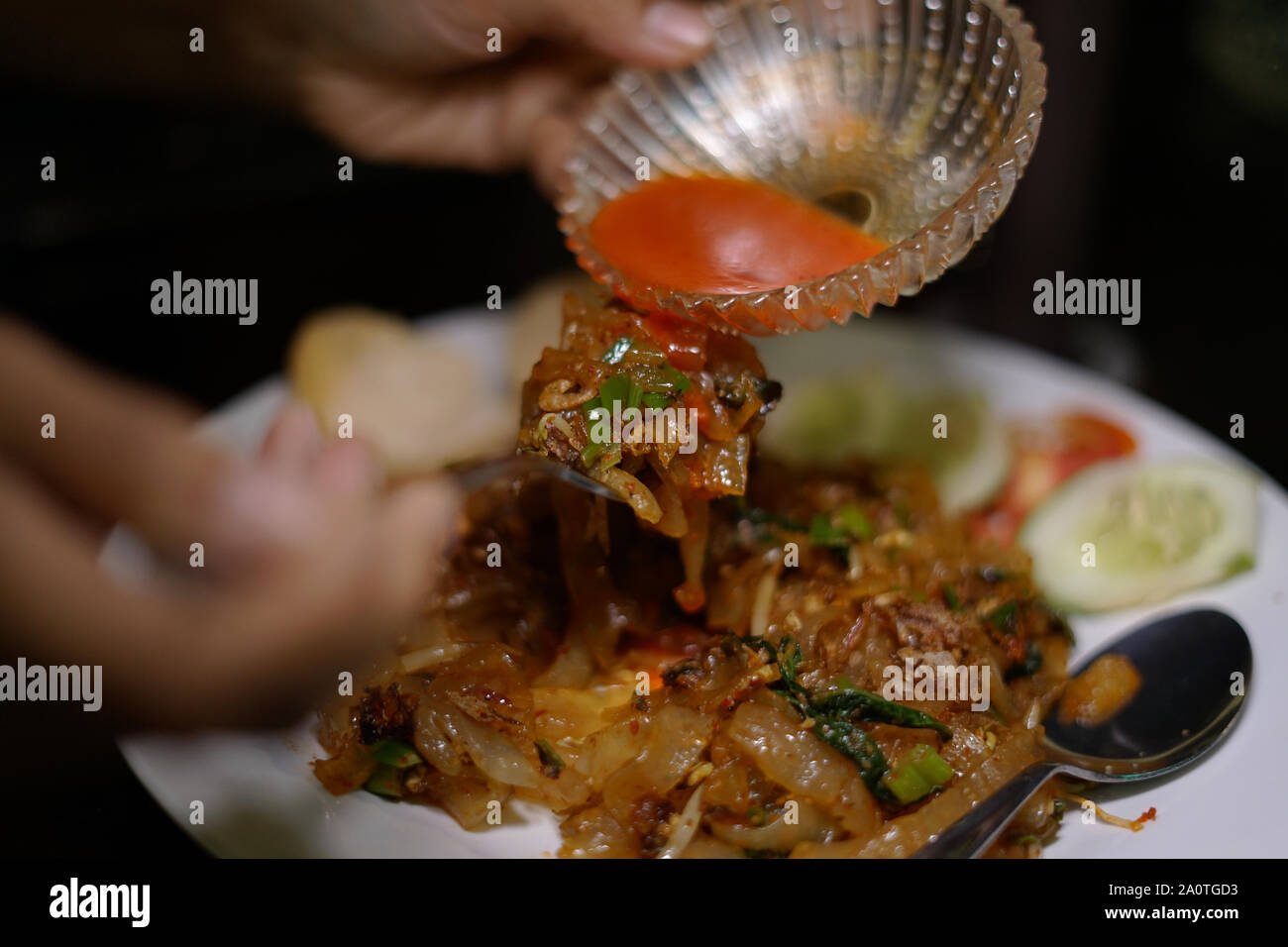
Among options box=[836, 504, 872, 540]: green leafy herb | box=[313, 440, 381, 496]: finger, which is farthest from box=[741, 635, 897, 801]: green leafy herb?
box=[313, 440, 381, 496]: finger

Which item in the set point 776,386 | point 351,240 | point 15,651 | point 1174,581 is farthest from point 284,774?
point 351,240

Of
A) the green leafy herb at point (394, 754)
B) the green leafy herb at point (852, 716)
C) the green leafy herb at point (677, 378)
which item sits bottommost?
the green leafy herb at point (394, 754)

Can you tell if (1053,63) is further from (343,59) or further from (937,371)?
(343,59)

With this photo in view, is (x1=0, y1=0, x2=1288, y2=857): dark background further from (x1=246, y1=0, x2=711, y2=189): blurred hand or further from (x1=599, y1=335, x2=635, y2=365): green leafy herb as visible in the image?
(x1=599, y1=335, x2=635, y2=365): green leafy herb

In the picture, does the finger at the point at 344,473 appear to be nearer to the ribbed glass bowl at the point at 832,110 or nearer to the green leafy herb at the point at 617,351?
the green leafy herb at the point at 617,351

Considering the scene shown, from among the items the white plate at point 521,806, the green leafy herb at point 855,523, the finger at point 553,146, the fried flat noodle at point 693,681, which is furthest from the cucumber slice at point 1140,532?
the finger at point 553,146

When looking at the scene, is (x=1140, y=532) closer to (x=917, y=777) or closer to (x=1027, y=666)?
(x=1027, y=666)
